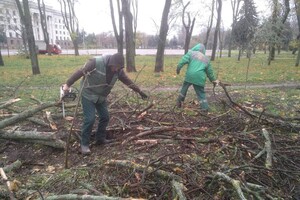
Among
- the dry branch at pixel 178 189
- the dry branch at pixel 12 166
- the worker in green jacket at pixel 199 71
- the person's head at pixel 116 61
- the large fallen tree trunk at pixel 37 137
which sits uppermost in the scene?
the person's head at pixel 116 61

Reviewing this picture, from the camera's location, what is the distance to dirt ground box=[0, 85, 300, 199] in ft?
9.79

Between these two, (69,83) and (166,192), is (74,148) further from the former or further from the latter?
(166,192)

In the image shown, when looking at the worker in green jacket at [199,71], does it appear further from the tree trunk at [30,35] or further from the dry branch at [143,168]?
the tree trunk at [30,35]

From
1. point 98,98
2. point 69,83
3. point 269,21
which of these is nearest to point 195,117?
point 98,98

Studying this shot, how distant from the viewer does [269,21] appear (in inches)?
721

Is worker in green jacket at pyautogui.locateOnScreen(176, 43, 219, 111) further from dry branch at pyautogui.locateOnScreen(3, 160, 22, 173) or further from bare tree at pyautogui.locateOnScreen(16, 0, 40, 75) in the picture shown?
bare tree at pyautogui.locateOnScreen(16, 0, 40, 75)

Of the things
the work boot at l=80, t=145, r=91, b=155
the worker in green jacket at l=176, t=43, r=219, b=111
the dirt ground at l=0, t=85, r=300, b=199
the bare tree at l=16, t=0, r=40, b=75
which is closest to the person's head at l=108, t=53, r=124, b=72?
the dirt ground at l=0, t=85, r=300, b=199

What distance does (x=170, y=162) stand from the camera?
339cm

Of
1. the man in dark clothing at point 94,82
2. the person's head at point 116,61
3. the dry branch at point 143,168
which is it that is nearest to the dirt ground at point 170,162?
the dry branch at point 143,168

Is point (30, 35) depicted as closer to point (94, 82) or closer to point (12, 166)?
point (94, 82)

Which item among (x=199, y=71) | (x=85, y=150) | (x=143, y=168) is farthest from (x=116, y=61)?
(x=199, y=71)

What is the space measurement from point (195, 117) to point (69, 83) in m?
2.69

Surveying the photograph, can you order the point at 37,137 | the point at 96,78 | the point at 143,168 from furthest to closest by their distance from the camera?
the point at 37,137
the point at 96,78
the point at 143,168

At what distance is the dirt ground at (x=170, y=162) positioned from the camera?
2.98 meters
